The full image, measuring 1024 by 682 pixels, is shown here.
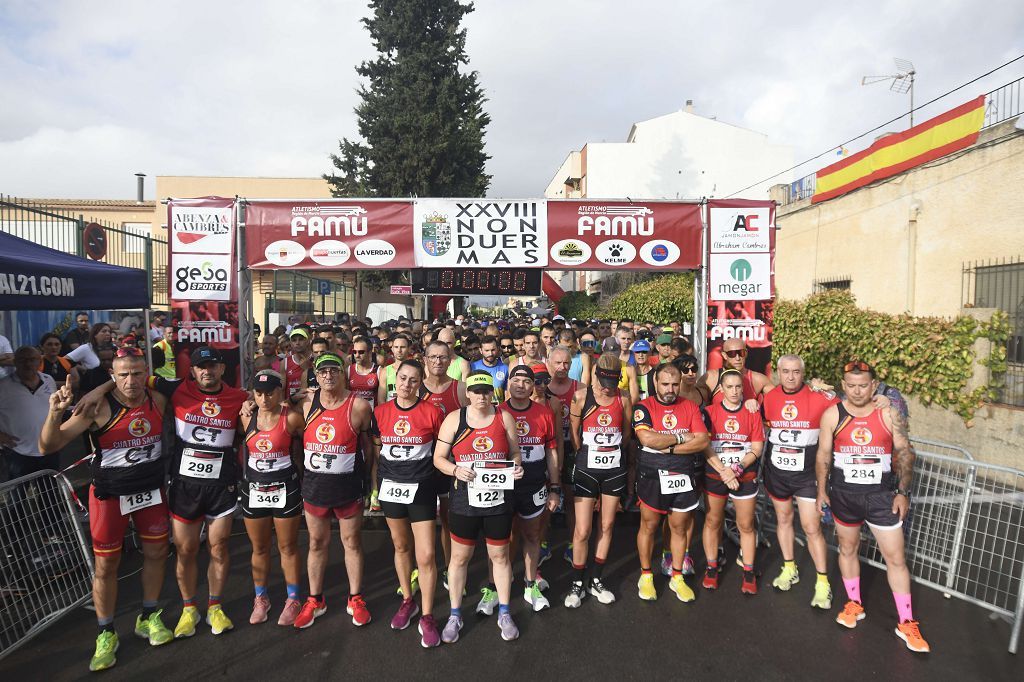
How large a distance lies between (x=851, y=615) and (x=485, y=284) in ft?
32.2

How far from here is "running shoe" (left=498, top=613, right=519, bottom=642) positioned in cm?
396

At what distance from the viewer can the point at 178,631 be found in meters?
3.98

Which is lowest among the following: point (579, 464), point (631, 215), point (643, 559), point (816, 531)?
point (643, 559)

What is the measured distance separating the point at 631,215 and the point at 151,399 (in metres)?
5.32

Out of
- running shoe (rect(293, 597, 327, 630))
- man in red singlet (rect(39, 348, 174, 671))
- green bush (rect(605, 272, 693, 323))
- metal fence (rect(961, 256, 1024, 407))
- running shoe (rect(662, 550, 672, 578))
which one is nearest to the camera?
man in red singlet (rect(39, 348, 174, 671))

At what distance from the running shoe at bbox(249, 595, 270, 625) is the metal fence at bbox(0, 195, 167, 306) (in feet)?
16.7

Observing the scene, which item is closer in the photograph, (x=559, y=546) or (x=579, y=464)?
(x=579, y=464)

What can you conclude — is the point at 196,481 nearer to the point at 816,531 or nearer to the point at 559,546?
the point at 559,546

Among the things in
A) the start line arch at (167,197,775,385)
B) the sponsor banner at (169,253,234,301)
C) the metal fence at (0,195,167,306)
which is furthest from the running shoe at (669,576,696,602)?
the metal fence at (0,195,167,306)

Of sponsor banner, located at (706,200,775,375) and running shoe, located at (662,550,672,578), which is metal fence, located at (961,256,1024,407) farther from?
running shoe, located at (662,550,672,578)

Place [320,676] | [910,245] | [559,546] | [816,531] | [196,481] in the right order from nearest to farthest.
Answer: [320,676], [196,481], [816,531], [559,546], [910,245]

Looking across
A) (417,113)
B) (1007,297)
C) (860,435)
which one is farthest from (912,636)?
(417,113)

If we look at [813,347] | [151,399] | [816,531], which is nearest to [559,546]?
[816,531]

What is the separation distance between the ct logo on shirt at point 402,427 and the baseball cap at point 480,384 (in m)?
0.52
